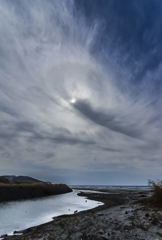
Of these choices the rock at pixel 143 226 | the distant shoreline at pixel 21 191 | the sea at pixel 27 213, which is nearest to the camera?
the rock at pixel 143 226

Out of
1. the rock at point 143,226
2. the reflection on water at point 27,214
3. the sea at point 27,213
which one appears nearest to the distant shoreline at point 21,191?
the sea at point 27,213

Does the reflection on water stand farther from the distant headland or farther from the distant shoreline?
the distant headland

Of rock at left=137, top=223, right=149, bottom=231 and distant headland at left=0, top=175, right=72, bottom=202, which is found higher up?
distant headland at left=0, top=175, right=72, bottom=202

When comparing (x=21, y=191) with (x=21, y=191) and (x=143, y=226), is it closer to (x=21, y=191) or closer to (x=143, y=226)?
(x=21, y=191)

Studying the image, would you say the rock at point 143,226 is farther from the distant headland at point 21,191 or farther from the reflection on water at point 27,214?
the distant headland at point 21,191

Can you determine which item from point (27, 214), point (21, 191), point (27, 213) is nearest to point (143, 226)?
point (27, 214)

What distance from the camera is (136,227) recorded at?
10398mm

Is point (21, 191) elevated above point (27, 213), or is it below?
above

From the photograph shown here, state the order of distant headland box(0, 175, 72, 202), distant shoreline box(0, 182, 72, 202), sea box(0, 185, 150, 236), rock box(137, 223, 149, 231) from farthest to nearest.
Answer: distant headland box(0, 175, 72, 202) → distant shoreline box(0, 182, 72, 202) → sea box(0, 185, 150, 236) → rock box(137, 223, 149, 231)

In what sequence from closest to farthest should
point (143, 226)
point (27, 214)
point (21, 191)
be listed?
point (143, 226), point (27, 214), point (21, 191)

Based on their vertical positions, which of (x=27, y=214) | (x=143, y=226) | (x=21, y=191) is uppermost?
(x=21, y=191)

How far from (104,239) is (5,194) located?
38313 millimetres

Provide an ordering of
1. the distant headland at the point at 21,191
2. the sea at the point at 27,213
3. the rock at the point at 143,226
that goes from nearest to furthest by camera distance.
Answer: the rock at the point at 143,226 < the sea at the point at 27,213 < the distant headland at the point at 21,191

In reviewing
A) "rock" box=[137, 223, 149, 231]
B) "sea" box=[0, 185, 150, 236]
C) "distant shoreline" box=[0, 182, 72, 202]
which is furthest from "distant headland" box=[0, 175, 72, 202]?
"rock" box=[137, 223, 149, 231]
